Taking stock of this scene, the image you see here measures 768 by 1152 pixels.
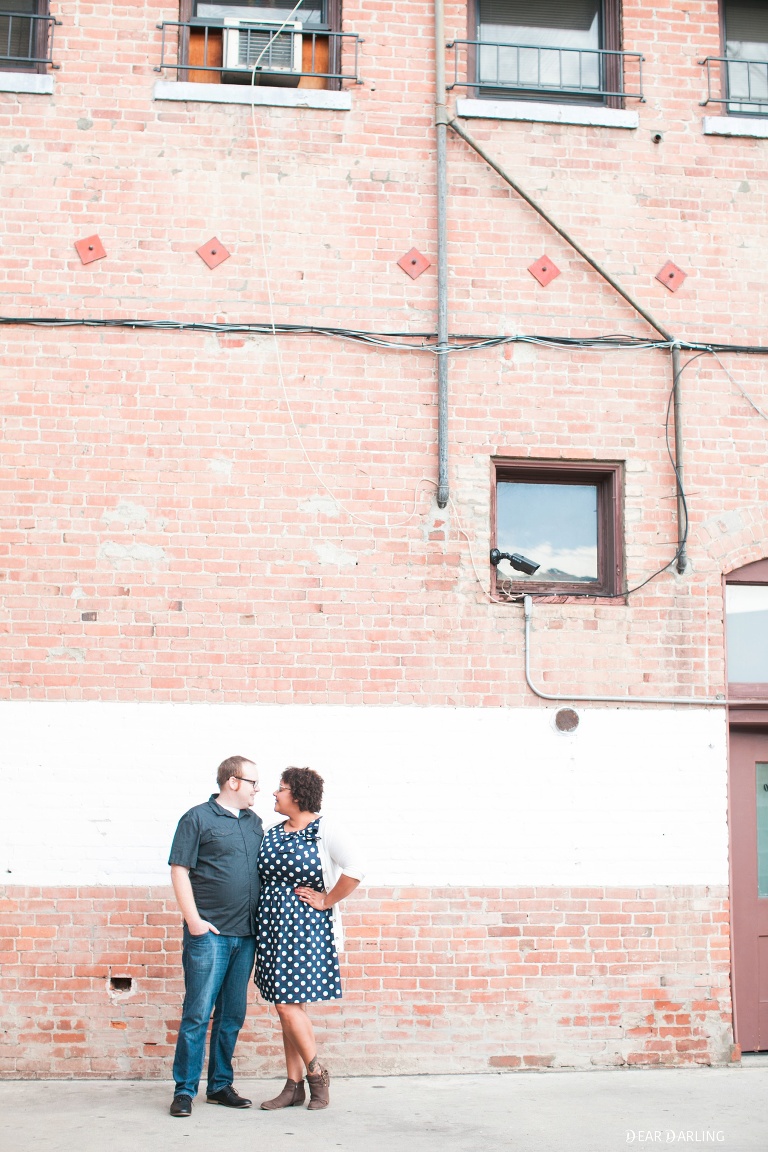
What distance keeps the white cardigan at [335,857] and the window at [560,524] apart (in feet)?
7.32

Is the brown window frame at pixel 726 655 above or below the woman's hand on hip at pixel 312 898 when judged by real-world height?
above

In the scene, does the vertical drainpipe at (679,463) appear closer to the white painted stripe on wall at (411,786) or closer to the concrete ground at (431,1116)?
the white painted stripe on wall at (411,786)

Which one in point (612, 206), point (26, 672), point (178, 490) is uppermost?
point (612, 206)

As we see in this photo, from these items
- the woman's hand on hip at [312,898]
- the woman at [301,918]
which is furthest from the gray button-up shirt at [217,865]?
the woman's hand on hip at [312,898]

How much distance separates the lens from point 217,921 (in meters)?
5.85

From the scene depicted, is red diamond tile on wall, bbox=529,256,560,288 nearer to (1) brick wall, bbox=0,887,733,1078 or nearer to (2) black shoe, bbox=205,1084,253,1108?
(1) brick wall, bbox=0,887,733,1078

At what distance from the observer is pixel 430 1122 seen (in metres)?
5.82

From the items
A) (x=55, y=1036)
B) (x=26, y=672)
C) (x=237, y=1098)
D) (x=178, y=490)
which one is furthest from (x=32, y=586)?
(x=237, y=1098)

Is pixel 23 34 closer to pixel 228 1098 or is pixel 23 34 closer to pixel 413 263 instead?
pixel 413 263

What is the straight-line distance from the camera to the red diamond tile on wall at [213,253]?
7.35 metres

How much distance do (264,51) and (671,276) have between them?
3121mm

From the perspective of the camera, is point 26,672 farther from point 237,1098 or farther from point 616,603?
point 616,603

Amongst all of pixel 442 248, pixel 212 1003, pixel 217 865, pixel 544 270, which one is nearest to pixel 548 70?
pixel 544 270

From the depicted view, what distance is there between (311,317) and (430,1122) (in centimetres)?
479
